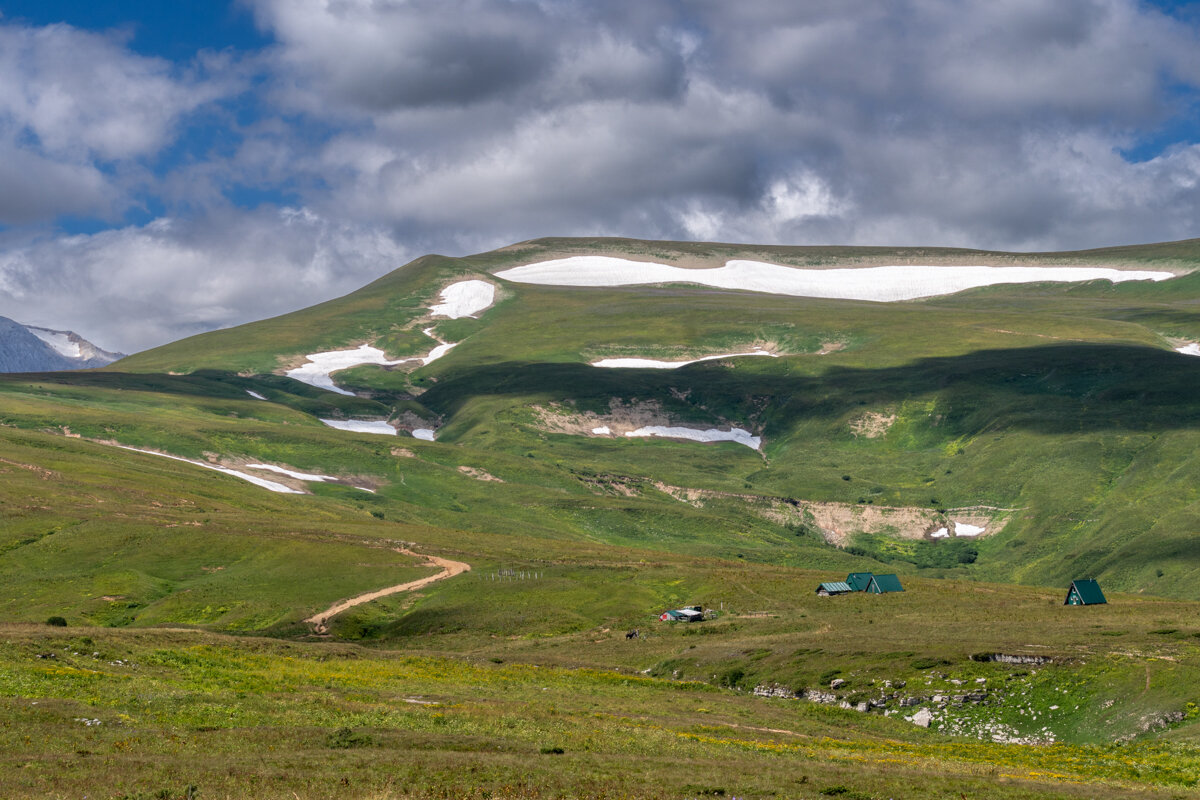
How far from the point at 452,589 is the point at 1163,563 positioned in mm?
97095

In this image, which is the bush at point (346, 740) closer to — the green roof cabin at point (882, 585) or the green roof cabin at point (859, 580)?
the green roof cabin at point (882, 585)

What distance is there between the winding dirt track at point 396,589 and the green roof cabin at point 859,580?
38.8 metres

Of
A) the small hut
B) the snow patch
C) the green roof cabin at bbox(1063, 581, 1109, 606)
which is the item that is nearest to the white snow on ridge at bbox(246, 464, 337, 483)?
the small hut

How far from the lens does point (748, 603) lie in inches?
3625

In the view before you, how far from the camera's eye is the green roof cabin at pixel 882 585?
9775 cm

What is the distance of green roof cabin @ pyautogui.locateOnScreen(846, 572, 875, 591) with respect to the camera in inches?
3876

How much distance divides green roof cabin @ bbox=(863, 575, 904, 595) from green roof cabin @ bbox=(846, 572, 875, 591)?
391 mm

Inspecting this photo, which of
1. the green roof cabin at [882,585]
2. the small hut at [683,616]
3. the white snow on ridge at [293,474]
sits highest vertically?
the white snow on ridge at [293,474]

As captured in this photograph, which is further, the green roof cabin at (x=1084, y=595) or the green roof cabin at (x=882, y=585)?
the green roof cabin at (x=882, y=585)

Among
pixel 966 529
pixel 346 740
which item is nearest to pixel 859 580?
pixel 346 740

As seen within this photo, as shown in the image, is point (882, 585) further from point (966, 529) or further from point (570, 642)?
point (966, 529)

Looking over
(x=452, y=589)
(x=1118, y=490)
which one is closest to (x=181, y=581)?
(x=452, y=589)

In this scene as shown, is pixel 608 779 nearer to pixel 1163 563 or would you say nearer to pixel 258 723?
pixel 258 723

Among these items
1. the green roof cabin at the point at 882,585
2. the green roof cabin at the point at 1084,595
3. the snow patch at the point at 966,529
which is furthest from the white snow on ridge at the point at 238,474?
the green roof cabin at the point at 1084,595
